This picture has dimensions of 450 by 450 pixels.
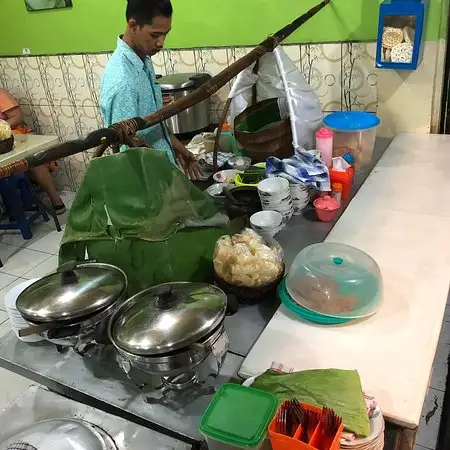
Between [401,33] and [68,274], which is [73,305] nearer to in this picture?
[68,274]

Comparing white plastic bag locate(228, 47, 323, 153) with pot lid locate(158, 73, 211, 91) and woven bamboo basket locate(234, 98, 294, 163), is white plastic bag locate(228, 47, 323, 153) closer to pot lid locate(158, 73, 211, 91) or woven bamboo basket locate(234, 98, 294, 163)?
woven bamboo basket locate(234, 98, 294, 163)

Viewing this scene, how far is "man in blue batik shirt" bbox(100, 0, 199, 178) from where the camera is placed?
5.56 feet

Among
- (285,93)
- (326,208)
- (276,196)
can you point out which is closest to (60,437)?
(276,196)

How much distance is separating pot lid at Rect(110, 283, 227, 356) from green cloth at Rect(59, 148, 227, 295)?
7.9 inches

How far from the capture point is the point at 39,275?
320 centimetres

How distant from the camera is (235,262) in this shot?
123cm

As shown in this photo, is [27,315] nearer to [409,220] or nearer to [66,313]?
[66,313]

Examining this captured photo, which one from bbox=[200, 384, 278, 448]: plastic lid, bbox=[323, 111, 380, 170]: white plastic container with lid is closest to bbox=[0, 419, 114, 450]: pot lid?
bbox=[200, 384, 278, 448]: plastic lid

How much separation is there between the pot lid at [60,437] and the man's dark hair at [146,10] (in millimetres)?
1375

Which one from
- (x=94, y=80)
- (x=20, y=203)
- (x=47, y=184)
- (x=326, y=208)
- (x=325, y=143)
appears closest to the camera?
(x=326, y=208)

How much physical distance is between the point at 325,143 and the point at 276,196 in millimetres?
454

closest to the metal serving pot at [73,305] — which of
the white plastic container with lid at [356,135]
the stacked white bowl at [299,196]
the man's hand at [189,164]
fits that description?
the stacked white bowl at [299,196]

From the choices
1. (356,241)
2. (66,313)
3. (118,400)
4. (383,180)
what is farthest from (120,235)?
(383,180)

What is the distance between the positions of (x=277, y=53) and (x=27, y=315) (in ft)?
4.88
